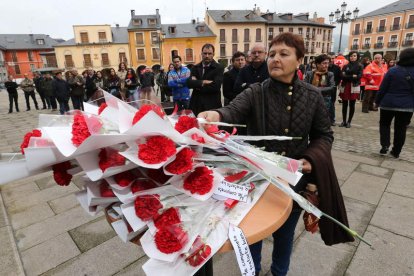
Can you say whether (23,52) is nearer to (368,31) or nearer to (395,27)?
(368,31)

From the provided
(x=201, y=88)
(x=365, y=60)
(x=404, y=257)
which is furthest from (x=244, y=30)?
(x=404, y=257)

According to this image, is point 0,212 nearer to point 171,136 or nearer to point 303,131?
point 171,136

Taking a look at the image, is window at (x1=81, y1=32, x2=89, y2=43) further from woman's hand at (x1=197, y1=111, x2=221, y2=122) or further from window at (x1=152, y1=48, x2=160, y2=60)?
woman's hand at (x1=197, y1=111, x2=221, y2=122)

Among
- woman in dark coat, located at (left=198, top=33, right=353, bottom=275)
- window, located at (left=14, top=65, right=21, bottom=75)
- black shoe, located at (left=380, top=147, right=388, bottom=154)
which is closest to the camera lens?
woman in dark coat, located at (left=198, top=33, right=353, bottom=275)

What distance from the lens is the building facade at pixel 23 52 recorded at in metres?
50.4

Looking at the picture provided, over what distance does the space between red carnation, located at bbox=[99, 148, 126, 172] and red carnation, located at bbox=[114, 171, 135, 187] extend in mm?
96

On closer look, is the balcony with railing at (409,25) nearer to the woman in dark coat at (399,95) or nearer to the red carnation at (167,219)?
the woman in dark coat at (399,95)

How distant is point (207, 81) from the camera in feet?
15.0

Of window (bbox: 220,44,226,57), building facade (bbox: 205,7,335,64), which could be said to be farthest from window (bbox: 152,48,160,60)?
window (bbox: 220,44,226,57)

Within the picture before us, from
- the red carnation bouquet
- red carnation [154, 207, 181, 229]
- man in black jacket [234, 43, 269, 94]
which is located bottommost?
red carnation [154, 207, 181, 229]

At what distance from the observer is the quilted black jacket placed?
1640 millimetres

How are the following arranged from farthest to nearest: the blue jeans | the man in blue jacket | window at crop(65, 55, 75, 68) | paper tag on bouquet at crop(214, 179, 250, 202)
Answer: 1. window at crop(65, 55, 75, 68)
2. the man in blue jacket
3. the blue jeans
4. paper tag on bouquet at crop(214, 179, 250, 202)

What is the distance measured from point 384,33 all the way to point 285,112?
55.2 meters

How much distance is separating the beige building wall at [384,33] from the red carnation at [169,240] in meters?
52.2
